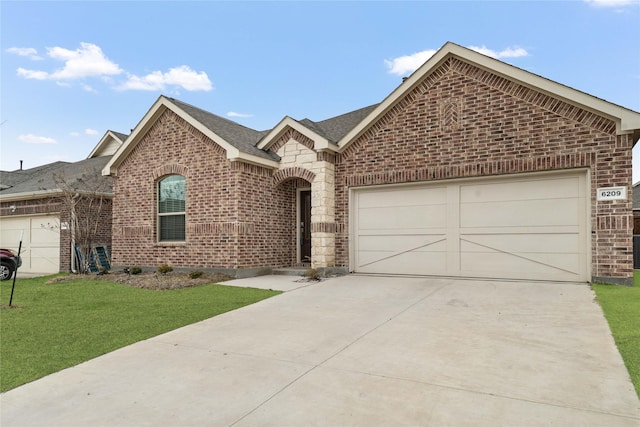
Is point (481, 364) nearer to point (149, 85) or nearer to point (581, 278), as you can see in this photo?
point (581, 278)

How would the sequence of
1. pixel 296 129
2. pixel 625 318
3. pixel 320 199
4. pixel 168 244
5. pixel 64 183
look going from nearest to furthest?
1. pixel 625 318
2. pixel 320 199
3. pixel 296 129
4. pixel 168 244
5. pixel 64 183

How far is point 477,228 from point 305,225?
569cm

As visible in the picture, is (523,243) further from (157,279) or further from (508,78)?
(157,279)

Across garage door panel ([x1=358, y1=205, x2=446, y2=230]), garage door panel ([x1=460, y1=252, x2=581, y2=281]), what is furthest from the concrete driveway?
garage door panel ([x1=358, y1=205, x2=446, y2=230])

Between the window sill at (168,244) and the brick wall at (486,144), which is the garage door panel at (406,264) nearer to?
the brick wall at (486,144)

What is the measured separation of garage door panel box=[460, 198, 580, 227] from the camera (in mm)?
8961

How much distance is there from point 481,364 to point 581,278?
6.13 meters

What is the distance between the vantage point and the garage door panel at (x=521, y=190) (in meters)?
8.96

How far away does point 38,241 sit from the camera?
16141 mm

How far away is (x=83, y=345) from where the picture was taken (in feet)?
17.4

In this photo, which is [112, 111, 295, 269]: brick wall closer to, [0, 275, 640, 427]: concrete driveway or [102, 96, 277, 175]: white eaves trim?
[102, 96, 277, 175]: white eaves trim

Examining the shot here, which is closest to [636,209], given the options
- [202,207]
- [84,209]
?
[202,207]

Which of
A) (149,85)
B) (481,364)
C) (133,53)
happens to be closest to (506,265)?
(481,364)

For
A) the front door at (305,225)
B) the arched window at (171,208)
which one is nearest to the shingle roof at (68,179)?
the arched window at (171,208)
